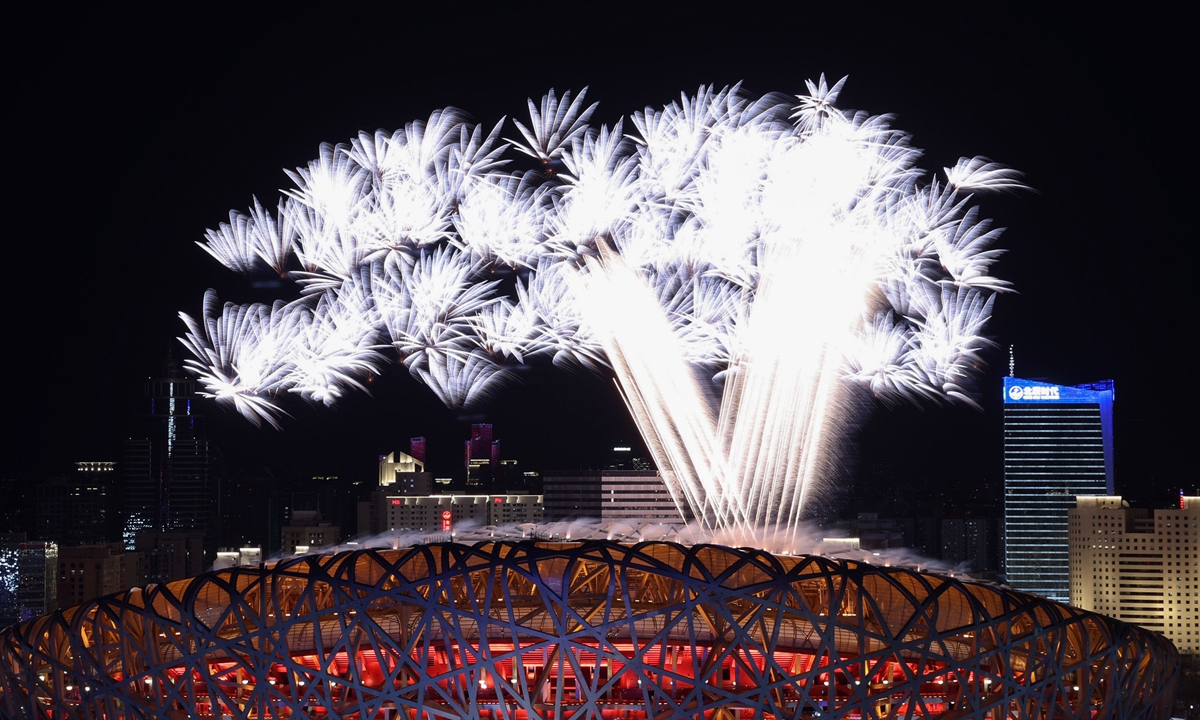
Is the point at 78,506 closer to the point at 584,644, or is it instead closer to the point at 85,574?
the point at 85,574

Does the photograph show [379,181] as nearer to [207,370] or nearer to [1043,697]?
[207,370]

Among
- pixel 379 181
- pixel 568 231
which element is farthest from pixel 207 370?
pixel 568 231

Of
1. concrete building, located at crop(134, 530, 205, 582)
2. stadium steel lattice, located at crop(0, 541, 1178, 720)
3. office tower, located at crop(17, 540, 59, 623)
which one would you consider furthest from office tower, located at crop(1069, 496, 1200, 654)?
office tower, located at crop(17, 540, 59, 623)

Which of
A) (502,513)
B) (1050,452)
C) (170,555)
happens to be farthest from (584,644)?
(1050,452)

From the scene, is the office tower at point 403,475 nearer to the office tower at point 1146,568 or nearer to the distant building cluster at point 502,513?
the distant building cluster at point 502,513

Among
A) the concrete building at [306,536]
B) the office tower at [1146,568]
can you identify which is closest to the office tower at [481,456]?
the concrete building at [306,536]

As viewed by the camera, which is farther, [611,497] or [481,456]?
[481,456]
